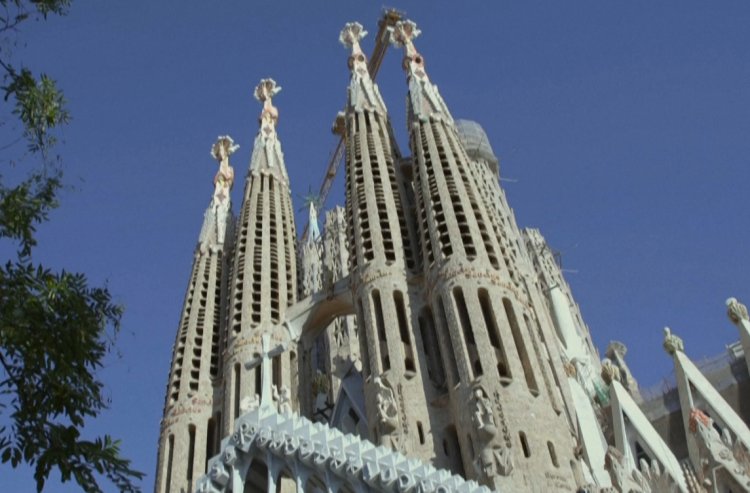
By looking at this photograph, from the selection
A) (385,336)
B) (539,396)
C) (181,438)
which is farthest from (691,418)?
(181,438)

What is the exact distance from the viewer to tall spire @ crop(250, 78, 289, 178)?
122 feet

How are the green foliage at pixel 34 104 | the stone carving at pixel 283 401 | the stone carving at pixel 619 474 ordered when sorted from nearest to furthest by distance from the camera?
the green foliage at pixel 34 104 < the stone carving at pixel 283 401 < the stone carving at pixel 619 474

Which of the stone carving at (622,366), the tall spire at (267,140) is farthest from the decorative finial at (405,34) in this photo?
the stone carving at (622,366)

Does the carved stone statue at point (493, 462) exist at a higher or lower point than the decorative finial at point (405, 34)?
lower

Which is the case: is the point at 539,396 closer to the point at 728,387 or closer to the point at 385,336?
the point at 385,336

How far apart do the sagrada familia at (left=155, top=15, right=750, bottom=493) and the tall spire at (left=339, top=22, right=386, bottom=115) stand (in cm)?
11

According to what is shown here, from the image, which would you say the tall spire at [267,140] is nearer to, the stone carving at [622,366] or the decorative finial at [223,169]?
the decorative finial at [223,169]

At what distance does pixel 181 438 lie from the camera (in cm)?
2692

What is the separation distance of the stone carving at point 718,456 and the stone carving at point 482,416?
5.36 metres

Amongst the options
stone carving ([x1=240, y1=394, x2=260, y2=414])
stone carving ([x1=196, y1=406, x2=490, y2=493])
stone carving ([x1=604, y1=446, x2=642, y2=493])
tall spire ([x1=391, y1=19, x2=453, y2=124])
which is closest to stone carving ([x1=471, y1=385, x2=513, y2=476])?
stone carving ([x1=604, y1=446, x2=642, y2=493])

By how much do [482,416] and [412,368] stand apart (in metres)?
3.77

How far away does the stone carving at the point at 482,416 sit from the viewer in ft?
65.0

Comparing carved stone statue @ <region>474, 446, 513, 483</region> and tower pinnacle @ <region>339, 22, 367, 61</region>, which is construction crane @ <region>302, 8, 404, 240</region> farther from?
carved stone statue @ <region>474, 446, 513, 483</region>

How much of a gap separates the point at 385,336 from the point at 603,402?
32.6 ft
